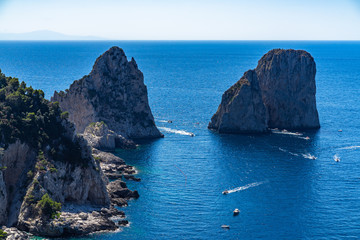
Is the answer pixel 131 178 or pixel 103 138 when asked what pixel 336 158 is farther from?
pixel 103 138

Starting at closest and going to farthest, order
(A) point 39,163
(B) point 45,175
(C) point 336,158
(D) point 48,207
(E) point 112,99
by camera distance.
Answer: (D) point 48,207, (B) point 45,175, (A) point 39,163, (C) point 336,158, (E) point 112,99

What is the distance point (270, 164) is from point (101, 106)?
54153mm

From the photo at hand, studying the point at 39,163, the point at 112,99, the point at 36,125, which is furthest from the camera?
the point at 112,99

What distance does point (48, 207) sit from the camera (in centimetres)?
8825

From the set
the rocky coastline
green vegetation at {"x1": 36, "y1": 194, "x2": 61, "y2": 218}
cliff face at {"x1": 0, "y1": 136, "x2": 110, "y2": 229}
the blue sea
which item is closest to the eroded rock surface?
the blue sea

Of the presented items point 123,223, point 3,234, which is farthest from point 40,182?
point 123,223

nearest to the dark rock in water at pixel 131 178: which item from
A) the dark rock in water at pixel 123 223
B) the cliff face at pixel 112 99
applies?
the dark rock in water at pixel 123 223

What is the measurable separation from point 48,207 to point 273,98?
106 metres

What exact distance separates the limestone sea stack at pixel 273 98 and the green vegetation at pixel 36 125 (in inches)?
2842

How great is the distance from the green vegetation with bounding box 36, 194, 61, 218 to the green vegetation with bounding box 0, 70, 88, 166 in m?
A: 7.50

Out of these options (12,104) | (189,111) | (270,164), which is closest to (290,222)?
(270,164)

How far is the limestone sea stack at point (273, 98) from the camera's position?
168m

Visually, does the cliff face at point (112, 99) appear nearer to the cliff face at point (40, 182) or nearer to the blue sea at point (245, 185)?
the blue sea at point (245, 185)

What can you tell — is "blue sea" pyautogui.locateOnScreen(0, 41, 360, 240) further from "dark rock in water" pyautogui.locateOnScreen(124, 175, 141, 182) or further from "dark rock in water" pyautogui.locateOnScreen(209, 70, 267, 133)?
"dark rock in water" pyautogui.locateOnScreen(209, 70, 267, 133)
